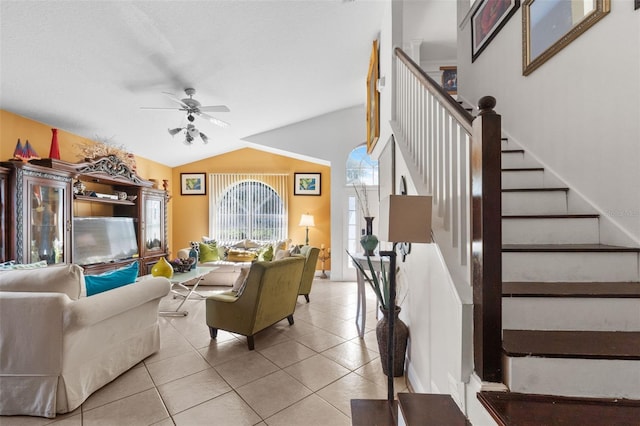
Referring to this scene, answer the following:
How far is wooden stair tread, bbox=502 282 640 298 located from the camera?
4.00 ft

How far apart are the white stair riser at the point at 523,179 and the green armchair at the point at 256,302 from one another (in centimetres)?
206

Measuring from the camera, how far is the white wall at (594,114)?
1.50 metres

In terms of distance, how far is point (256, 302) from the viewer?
2.65 meters

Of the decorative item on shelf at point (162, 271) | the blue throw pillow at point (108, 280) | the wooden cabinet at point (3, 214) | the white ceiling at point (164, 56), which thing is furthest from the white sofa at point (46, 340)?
the white ceiling at point (164, 56)

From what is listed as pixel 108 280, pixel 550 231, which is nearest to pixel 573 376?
pixel 550 231

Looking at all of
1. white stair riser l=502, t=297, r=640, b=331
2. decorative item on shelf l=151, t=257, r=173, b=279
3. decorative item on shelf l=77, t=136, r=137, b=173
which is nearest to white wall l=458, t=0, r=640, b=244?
white stair riser l=502, t=297, r=640, b=331

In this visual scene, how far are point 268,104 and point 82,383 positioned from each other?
4138 mm

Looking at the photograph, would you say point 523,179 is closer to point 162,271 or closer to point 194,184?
point 162,271

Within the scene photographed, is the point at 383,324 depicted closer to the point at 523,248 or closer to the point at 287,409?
the point at 287,409

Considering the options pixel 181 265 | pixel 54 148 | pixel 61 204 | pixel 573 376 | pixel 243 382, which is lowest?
pixel 243 382

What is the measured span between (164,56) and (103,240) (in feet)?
10.5

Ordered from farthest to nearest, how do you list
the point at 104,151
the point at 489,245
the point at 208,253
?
the point at 208,253 → the point at 104,151 → the point at 489,245

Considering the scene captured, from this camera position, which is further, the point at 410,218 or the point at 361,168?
the point at 361,168

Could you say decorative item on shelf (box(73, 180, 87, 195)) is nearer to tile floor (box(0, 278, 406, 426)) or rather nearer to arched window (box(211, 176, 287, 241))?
tile floor (box(0, 278, 406, 426))
